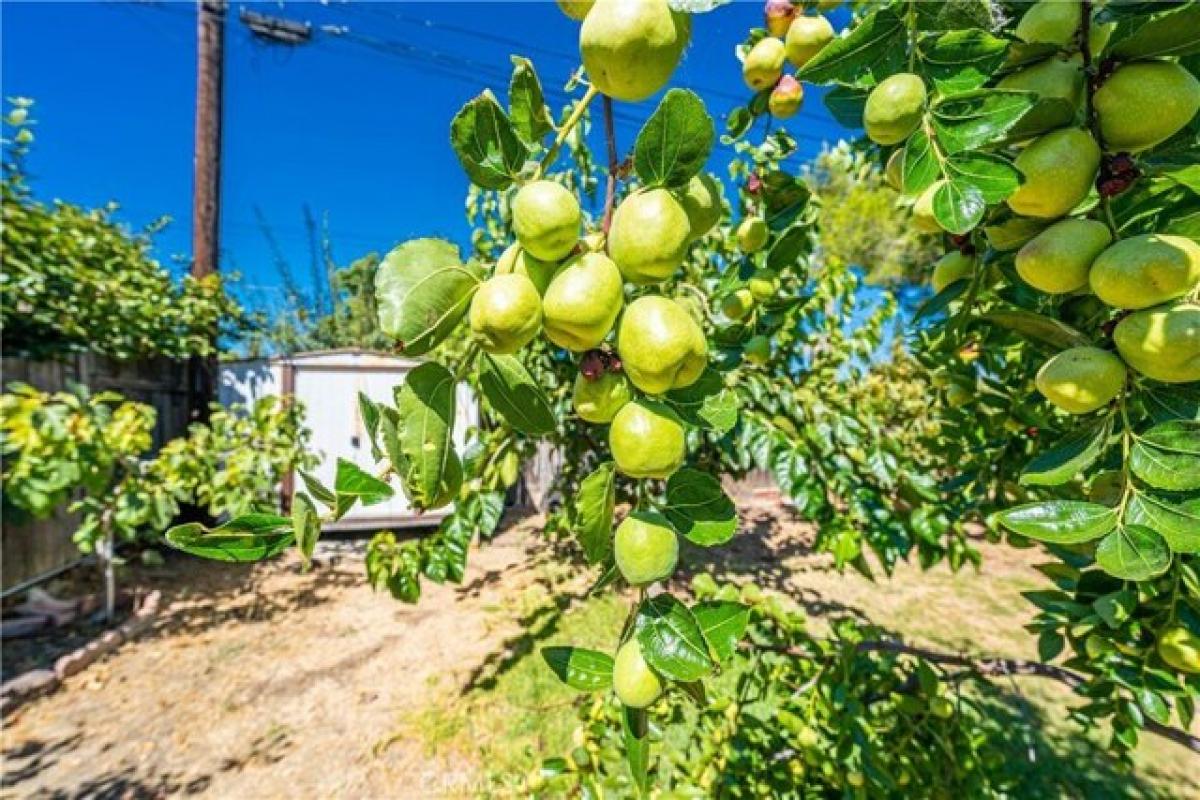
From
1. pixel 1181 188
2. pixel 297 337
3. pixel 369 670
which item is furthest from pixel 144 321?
pixel 1181 188

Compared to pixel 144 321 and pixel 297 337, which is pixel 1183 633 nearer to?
pixel 144 321

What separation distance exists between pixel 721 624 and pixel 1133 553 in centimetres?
39

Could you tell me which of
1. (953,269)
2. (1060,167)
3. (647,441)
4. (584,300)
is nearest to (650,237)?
(584,300)

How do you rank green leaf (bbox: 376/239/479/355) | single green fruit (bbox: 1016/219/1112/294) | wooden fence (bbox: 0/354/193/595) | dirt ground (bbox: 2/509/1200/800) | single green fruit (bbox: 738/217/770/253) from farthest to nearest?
wooden fence (bbox: 0/354/193/595) → dirt ground (bbox: 2/509/1200/800) → single green fruit (bbox: 738/217/770/253) → single green fruit (bbox: 1016/219/1112/294) → green leaf (bbox: 376/239/479/355)

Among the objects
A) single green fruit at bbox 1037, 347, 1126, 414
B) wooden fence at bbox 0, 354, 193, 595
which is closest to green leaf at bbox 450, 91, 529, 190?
single green fruit at bbox 1037, 347, 1126, 414

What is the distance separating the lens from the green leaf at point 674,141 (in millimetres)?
503

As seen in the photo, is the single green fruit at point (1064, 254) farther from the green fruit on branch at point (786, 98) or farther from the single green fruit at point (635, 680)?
the single green fruit at point (635, 680)

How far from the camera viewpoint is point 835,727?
1.25 m

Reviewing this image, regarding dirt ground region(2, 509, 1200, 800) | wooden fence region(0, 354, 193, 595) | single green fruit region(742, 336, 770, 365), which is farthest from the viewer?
wooden fence region(0, 354, 193, 595)

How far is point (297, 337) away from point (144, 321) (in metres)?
6.25

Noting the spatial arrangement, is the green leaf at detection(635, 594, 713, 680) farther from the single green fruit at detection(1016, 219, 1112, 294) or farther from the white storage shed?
the white storage shed

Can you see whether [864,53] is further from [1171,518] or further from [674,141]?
[1171,518]

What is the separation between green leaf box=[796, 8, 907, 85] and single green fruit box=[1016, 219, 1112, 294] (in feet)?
0.78

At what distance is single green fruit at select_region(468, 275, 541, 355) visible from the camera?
488 mm
